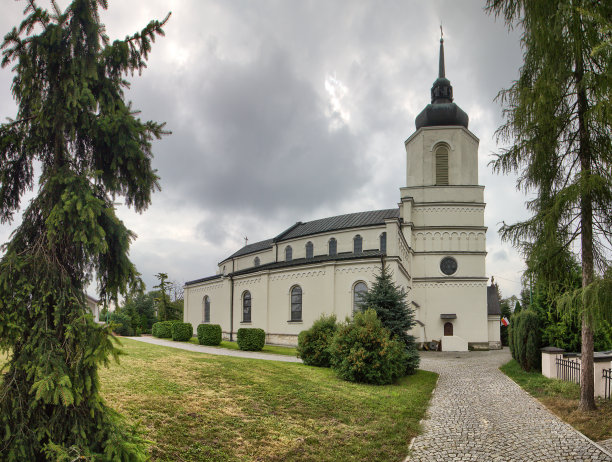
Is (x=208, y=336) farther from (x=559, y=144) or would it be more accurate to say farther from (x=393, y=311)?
(x=559, y=144)

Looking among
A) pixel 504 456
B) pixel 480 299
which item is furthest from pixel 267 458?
pixel 480 299

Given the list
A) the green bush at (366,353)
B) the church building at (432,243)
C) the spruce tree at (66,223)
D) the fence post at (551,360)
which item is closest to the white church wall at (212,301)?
the church building at (432,243)

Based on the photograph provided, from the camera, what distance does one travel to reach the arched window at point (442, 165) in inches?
1300

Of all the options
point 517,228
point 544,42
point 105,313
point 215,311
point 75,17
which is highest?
point 544,42

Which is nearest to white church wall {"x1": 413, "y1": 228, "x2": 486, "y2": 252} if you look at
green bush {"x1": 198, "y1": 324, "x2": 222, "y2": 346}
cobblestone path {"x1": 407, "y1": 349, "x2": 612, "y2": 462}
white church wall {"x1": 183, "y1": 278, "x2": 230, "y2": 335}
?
white church wall {"x1": 183, "y1": 278, "x2": 230, "y2": 335}

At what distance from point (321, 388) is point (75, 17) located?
9.82m

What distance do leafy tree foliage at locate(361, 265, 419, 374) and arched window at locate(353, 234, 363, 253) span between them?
45.2 feet

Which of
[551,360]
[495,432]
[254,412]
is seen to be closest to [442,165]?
[551,360]

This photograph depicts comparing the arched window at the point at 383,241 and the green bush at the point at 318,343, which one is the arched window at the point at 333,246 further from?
the green bush at the point at 318,343

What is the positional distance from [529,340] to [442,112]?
22000 mm

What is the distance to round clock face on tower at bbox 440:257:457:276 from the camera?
3241 cm

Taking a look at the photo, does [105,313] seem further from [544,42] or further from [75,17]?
[544,42]

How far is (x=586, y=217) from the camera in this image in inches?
367

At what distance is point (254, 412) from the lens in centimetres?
796
